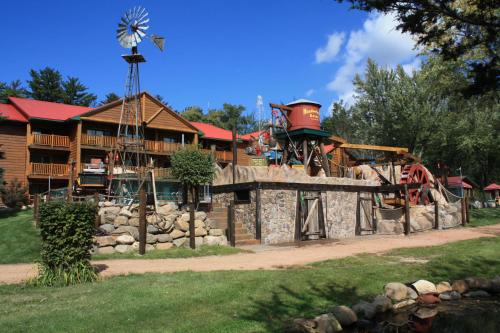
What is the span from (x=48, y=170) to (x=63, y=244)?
22.6m

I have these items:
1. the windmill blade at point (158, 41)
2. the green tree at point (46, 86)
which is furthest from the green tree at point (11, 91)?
the windmill blade at point (158, 41)

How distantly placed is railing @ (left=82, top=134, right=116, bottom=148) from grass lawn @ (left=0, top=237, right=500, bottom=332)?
73.5ft

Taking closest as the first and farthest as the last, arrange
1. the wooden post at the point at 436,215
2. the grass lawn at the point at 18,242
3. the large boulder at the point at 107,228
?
1. the grass lawn at the point at 18,242
2. the large boulder at the point at 107,228
3. the wooden post at the point at 436,215

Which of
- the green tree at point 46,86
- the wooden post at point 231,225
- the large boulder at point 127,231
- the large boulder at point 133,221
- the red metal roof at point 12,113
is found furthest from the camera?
the green tree at point 46,86

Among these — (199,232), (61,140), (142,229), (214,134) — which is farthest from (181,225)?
(214,134)

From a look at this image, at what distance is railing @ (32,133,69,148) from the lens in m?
29.9

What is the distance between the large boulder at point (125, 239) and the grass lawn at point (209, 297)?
5015mm

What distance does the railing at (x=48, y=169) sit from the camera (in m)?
29.3

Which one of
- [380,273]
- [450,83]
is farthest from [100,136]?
[380,273]

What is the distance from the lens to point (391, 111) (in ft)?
131

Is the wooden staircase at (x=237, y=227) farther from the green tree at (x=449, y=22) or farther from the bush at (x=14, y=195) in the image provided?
the bush at (x=14, y=195)

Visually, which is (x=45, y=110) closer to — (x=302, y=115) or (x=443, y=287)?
(x=302, y=115)

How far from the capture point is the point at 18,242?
15.8m

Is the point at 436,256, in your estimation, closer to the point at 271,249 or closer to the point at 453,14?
the point at 271,249
